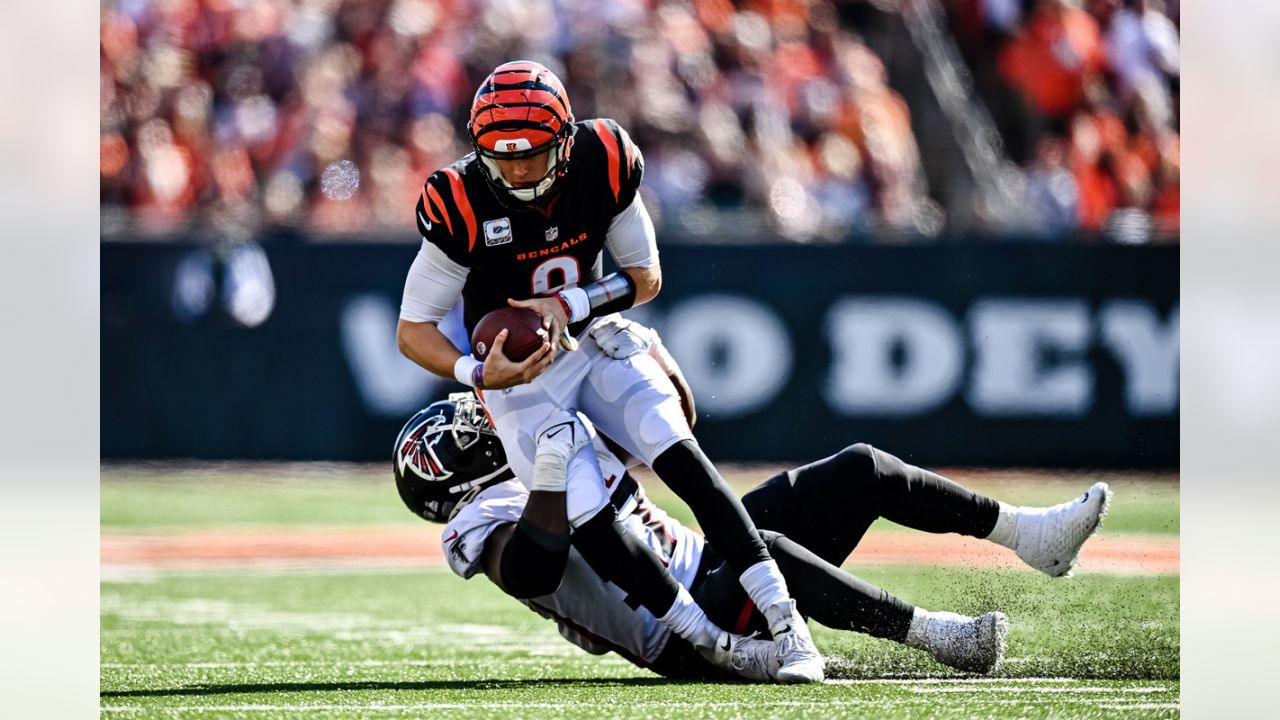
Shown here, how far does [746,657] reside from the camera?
13.3 feet

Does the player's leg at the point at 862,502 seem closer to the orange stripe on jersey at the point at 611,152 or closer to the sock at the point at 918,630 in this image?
the sock at the point at 918,630

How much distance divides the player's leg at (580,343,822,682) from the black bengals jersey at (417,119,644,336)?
256mm

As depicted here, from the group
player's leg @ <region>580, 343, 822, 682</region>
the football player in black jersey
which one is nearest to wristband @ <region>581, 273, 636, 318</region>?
the football player in black jersey

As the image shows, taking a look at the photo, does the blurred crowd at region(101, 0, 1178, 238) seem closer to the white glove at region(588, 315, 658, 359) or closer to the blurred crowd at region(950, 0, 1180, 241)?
the blurred crowd at region(950, 0, 1180, 241)

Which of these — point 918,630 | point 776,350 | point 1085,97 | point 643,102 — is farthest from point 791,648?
point 1085,97

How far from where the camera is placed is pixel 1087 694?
3904 mm

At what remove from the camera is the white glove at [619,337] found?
4.31 m

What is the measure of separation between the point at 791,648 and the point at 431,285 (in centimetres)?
130

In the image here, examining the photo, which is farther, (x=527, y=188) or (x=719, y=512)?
(x=527, y=188)

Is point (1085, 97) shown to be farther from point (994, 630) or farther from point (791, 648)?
point (791, 648)

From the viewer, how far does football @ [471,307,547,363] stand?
13.5 ft
